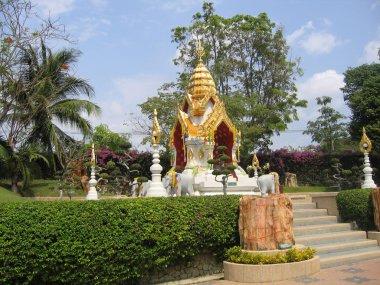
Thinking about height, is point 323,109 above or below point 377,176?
above

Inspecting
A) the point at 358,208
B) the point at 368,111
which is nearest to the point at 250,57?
the point at 368,111

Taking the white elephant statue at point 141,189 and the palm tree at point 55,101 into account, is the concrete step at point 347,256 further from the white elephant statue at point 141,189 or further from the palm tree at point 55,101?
the palm tree at point 55,101

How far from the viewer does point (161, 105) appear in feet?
75.1

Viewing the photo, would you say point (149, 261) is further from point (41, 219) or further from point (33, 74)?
point (33, 74)

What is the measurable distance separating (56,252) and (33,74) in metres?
15.7

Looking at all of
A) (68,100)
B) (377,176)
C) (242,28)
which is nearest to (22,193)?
(68,100)

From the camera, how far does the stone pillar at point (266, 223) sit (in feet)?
25.8

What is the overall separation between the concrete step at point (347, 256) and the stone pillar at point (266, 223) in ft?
3.82

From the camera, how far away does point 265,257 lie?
24.8 feet

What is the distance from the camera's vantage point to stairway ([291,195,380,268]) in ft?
29.6

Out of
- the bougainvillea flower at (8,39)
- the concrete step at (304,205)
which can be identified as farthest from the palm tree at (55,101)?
the concrete step at (304,205)

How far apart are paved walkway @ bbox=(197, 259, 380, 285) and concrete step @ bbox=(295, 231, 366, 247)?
1.09 meters

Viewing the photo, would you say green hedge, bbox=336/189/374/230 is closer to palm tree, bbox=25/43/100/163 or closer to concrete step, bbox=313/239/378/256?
concrete step, bbox=313/239/378/256

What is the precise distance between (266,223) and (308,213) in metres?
4.08
